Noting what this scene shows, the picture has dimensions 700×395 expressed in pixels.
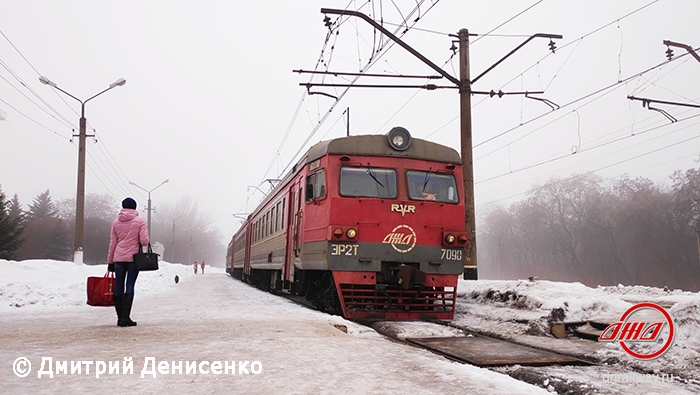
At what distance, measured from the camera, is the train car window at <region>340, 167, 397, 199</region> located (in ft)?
30.1

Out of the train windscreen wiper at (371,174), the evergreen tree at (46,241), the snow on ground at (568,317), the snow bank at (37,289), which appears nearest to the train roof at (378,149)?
the train windscreen wiper at (371,174)

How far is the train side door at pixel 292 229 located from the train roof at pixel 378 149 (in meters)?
1.16

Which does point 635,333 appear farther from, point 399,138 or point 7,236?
point 7,236

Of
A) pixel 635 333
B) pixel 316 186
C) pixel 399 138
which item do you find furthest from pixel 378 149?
pixel 635 333

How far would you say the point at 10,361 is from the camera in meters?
4.26

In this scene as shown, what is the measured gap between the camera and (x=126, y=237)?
6738 millimetres

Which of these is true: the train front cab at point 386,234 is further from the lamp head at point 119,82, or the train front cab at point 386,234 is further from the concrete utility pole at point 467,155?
the lamp head at point 119,82

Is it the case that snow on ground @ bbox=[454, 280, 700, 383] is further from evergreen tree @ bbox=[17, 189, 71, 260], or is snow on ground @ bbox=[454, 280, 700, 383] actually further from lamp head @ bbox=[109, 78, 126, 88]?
evergreen tree @ bbox=[17, 189, 71, 260]

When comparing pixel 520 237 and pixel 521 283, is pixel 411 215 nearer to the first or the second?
pixel 521 283

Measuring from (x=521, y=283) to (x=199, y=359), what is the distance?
23.6 ft

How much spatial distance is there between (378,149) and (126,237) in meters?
4.63

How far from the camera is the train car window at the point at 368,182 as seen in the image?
9164 millimetres

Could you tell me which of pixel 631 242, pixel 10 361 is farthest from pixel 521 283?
pixel 631 242

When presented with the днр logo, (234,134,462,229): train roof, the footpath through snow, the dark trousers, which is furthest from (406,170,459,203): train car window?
the dark trousers
